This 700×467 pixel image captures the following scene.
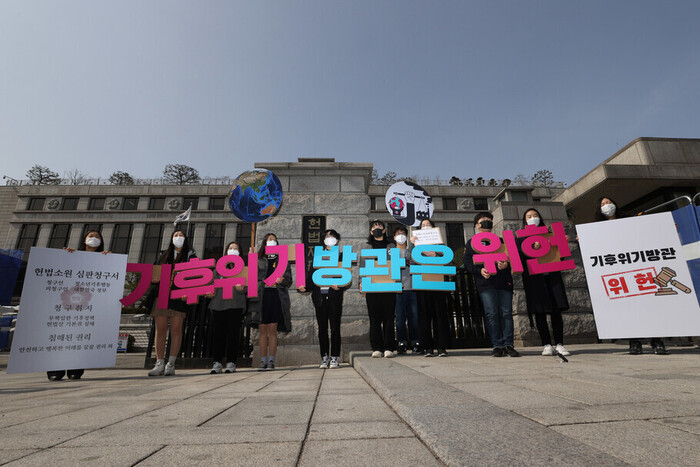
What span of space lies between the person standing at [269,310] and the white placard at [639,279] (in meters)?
4.36

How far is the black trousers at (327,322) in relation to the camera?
505 centimetres

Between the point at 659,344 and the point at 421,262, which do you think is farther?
the point at 421,262

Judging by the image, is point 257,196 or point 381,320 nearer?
point 381,320

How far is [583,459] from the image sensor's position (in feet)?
3.06

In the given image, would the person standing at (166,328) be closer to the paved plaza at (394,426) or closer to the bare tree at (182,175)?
the paved plaza at (394,426)

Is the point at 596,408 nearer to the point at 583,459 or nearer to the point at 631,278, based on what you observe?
the point at 583,459

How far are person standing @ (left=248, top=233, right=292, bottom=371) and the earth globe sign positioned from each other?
2103mm

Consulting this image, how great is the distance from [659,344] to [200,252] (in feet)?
135

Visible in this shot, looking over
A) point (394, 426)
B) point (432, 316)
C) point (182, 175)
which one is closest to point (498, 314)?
point (432, 316)

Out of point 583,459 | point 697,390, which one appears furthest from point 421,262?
point 583,459

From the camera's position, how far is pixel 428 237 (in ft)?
18.7

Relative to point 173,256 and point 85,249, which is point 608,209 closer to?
point 173,256

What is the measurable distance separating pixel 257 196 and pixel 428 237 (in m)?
3.92

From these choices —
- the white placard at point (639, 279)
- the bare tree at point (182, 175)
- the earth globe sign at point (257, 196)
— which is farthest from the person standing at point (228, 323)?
the bare tree at point (182, 175)
